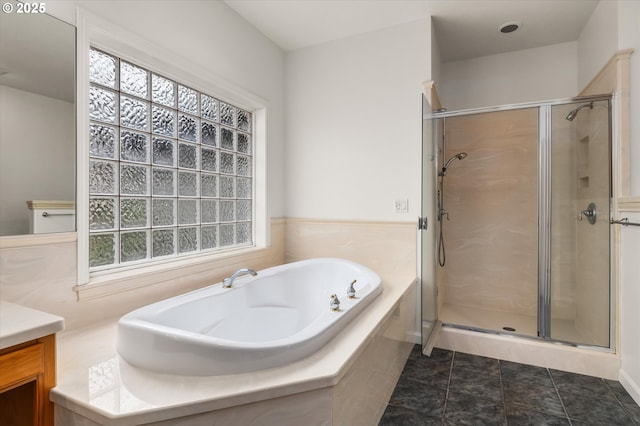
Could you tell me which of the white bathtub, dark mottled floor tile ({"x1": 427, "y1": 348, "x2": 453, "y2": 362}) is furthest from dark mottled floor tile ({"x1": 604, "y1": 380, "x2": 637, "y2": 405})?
the white bathtub

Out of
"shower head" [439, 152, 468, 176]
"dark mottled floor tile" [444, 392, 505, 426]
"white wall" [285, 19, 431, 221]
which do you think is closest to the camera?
"dark mottled floor tile" [444, 392, 505, 426]

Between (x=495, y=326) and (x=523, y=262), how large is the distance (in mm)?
741

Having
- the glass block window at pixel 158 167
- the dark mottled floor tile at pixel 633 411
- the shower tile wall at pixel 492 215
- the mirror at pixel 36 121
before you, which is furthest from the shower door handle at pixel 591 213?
the mirror at pixel 36 121

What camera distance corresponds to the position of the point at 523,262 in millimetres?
2922

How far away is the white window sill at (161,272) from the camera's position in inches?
62.6

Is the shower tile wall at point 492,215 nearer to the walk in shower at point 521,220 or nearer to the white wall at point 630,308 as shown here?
the walk in shower at point 521,220

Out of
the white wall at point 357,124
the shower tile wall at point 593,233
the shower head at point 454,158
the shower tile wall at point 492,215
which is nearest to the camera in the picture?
the shower tile wall at point 593,233

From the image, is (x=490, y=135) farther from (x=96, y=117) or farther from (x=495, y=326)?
(x=96, y=117)

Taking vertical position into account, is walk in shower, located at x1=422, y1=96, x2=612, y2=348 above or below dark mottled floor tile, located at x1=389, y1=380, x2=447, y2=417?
above

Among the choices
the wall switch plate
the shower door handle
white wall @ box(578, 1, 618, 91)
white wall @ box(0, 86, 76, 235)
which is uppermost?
white wall @ box(578, 1, 618, 91)

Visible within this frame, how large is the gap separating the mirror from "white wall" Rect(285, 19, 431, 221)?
185 centimetres

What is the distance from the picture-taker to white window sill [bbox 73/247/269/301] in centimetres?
159

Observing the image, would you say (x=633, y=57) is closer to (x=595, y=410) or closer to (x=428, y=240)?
(x=428, y=240)

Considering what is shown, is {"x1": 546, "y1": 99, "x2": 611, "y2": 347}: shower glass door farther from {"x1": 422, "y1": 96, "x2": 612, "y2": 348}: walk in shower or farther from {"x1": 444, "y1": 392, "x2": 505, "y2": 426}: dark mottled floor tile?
{"x1": 444, "y1": 392, "x2": 505, "y2": 426}: dark mottled floor tile
